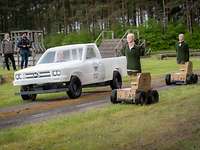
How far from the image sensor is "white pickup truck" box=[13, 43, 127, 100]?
17531 mm

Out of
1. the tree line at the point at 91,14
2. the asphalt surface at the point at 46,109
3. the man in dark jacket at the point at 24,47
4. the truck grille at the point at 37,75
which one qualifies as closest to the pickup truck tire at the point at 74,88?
the asphalt surface at the point at 46,109

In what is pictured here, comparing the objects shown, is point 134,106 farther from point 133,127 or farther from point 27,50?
point 27,50

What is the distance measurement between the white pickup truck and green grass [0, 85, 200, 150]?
12.3 feet

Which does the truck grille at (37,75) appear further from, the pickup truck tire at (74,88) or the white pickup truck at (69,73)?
the pickup truck tire at (74,88)

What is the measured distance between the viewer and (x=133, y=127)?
1083cm

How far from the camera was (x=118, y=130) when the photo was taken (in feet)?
34.8

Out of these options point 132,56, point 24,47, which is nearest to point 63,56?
point 132,56

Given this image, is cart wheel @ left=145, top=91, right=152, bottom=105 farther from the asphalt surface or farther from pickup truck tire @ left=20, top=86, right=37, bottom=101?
pickup truck tire @ left=20, top=86, right=37, bottom=101

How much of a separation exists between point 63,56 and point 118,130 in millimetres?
8675

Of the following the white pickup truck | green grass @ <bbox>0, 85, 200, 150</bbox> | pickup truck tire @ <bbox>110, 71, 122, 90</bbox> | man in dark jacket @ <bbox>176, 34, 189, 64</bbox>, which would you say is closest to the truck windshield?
the white pickup truck

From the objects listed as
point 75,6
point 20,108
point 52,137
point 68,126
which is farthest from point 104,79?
point 75,6

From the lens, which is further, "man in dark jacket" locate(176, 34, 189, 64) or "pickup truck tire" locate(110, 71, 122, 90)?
"pickup truck tire" locate(110, 71, 122, 90)

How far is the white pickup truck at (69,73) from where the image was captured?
57.5 ft

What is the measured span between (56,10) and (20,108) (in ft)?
217
